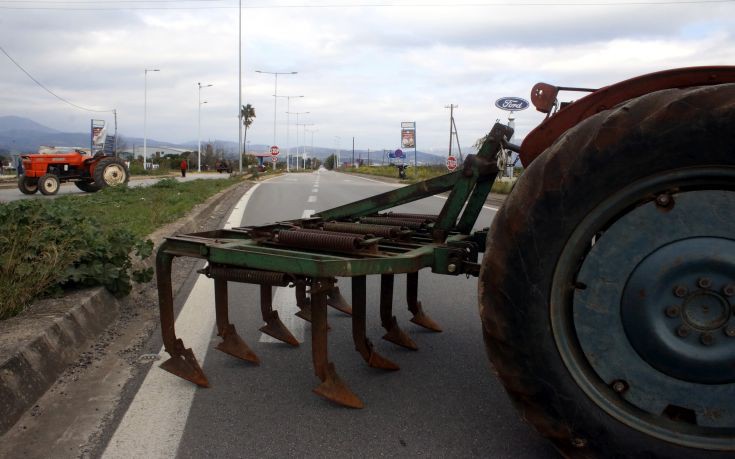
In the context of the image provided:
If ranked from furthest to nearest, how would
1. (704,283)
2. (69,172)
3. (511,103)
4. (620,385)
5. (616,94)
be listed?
(69,172) → (511,103) → (616,94) → (620,385) → (704,283)

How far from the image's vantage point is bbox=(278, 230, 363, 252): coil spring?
3.09 metres

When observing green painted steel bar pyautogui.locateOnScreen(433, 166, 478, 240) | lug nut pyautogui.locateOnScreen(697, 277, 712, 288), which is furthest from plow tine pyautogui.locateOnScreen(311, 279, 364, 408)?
lug nut pyautogui.locateOnScreen(697, 277, 712, 288)

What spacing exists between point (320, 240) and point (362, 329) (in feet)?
2.30

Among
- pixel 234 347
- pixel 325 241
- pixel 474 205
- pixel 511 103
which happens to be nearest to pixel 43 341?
pixel 234 347

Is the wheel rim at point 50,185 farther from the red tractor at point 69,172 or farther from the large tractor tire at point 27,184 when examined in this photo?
the large tractor tire at point 27,184

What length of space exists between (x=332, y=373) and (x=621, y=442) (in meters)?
1.52

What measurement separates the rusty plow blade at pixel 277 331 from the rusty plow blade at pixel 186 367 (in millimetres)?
723

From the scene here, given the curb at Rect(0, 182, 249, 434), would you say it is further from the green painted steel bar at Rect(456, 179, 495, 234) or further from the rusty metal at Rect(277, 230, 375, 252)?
the green painted steel bar at Rect(456, 179, 495, 234)

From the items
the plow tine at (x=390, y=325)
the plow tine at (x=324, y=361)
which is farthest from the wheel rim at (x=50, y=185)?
the plow tine at (x=324, y=361)

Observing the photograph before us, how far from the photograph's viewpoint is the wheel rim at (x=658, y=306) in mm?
2055

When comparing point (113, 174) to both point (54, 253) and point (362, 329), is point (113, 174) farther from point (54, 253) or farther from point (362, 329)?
point (362, 329)

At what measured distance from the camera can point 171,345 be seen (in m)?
3.58

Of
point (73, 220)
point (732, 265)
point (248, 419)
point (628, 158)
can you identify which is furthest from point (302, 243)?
point (73, 220)

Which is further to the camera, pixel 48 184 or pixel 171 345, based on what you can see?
pixel 48 184
